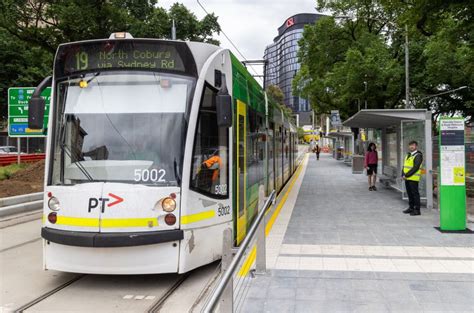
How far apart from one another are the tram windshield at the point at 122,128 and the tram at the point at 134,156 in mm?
12

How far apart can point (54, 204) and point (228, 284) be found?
2809 millimetres

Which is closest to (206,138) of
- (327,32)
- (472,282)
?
(472,282)

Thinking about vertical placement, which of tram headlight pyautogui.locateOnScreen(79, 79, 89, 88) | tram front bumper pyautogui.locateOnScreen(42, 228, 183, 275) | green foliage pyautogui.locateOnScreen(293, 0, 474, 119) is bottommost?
tram front bumper pyautogui.locateOnScreen(42, 228, 183, 275)

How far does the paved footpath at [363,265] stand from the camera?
15.5 ft

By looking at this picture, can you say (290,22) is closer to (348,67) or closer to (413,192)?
(348,67)

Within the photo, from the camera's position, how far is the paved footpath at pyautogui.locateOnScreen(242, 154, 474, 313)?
4711 millimetres

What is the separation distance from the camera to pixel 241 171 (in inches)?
270

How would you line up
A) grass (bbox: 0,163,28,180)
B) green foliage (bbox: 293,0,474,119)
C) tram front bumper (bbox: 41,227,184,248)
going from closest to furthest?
1. tram front bumper (bbox: 41,227,184,248)
2. grass (bbox: 0,163,28,180)
3. green foliage (bbox: 293,0,474,119)

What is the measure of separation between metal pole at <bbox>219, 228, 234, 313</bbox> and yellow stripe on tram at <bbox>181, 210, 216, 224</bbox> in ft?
4.96

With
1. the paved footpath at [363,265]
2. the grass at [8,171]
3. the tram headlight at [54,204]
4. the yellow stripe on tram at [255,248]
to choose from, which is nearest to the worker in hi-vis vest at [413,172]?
the paved footpath at [363,265]

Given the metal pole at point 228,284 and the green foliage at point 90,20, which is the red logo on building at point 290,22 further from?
the metal pole at point 228,284

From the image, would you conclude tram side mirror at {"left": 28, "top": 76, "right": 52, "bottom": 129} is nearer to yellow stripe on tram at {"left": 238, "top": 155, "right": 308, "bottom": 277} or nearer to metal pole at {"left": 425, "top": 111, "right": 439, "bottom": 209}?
yellow stripe on tram at {"left": 238, "top": 155, "right": 308, "bottom": 277}

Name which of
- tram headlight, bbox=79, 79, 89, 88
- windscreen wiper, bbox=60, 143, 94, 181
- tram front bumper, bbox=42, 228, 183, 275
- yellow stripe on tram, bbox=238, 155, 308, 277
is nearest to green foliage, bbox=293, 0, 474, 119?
yellow stripe on tram, bbox=238, 155, 308, 277

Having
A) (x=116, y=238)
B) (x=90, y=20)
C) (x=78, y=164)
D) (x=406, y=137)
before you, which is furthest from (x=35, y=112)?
(x=90, y=20)
